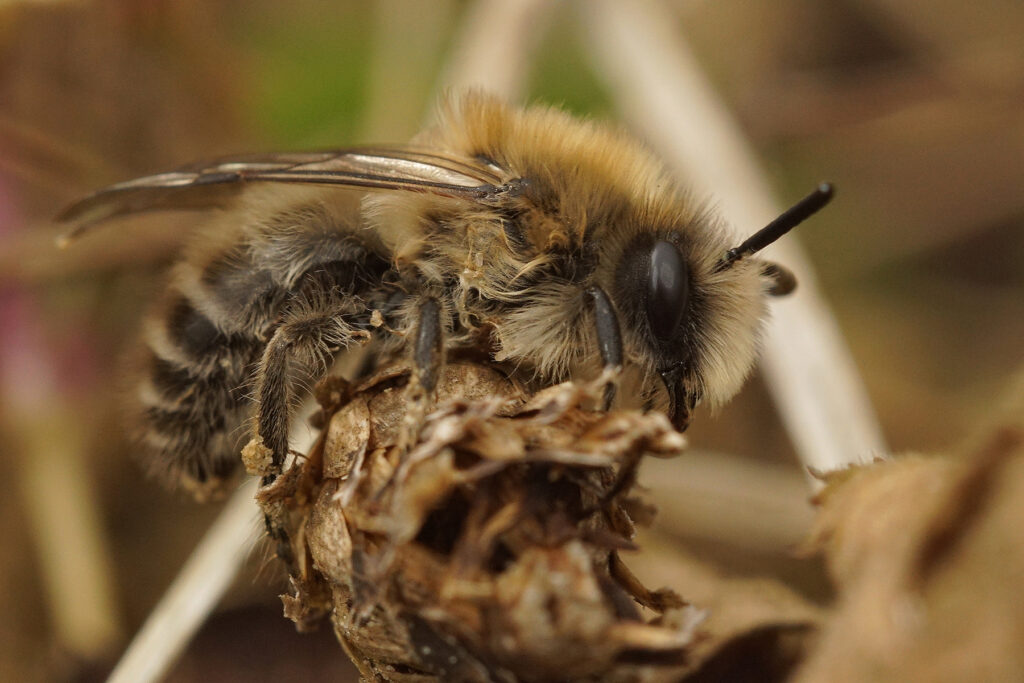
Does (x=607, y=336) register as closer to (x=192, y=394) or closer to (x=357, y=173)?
(x=357, y=173)

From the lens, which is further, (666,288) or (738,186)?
(738,186)

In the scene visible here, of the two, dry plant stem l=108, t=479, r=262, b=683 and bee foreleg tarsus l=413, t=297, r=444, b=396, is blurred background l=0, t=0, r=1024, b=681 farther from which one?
bee foreleg tarsus l=413, t=297, r=444, b=396

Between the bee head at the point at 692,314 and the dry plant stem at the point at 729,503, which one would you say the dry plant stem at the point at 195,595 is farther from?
the dry plant stem at the point at 729,503

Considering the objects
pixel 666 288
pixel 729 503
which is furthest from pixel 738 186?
pixel 666 288

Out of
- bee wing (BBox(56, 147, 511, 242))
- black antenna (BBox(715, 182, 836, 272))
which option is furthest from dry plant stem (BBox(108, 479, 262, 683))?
black antenna (BBox(715, 182, 836, 272))

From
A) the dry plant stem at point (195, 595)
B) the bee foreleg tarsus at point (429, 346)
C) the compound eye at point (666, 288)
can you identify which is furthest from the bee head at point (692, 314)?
the dry plant stem at point (195, 595)

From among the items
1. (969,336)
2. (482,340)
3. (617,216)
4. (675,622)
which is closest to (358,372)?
(482,340)
